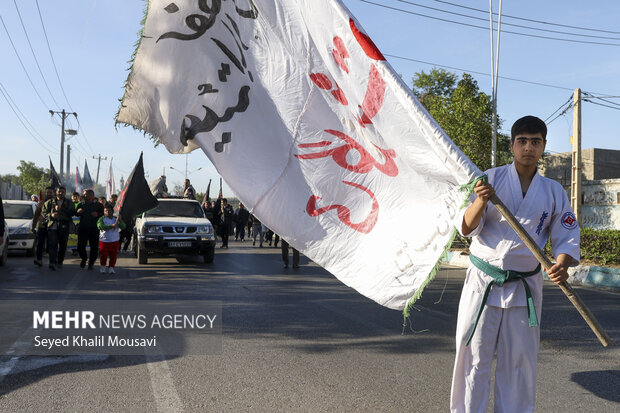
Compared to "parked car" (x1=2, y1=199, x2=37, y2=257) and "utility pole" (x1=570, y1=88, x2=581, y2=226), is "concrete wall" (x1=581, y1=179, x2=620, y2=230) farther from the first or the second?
"parked car" (x1=2, y1=199, x2=37, y2=257)

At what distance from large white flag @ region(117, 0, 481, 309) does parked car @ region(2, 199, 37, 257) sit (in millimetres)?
14953

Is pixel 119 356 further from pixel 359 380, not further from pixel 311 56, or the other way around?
pixel 311 56

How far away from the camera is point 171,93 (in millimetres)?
3771

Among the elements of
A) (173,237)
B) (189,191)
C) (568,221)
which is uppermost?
(189,191)

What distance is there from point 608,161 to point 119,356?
44554 mm

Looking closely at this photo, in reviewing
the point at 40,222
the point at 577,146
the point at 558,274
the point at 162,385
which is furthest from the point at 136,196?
the point at 577,146

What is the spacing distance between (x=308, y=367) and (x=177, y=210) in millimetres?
12090

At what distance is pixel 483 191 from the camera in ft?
9.24

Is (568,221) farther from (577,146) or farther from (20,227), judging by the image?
(577,146)

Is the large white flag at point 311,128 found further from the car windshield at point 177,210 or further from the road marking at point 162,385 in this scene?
the car windshield at point 177,210

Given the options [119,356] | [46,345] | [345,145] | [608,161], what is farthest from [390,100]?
[608,161]

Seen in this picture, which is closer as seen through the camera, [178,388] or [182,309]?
[178,388]

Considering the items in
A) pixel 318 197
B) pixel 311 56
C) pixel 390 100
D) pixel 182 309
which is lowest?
pixel 182 309

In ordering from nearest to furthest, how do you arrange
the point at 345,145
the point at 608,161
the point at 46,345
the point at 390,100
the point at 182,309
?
the point at 390,100, the point at 345,145, the point at 46,345, the point at 182,309, the point at 608,161
